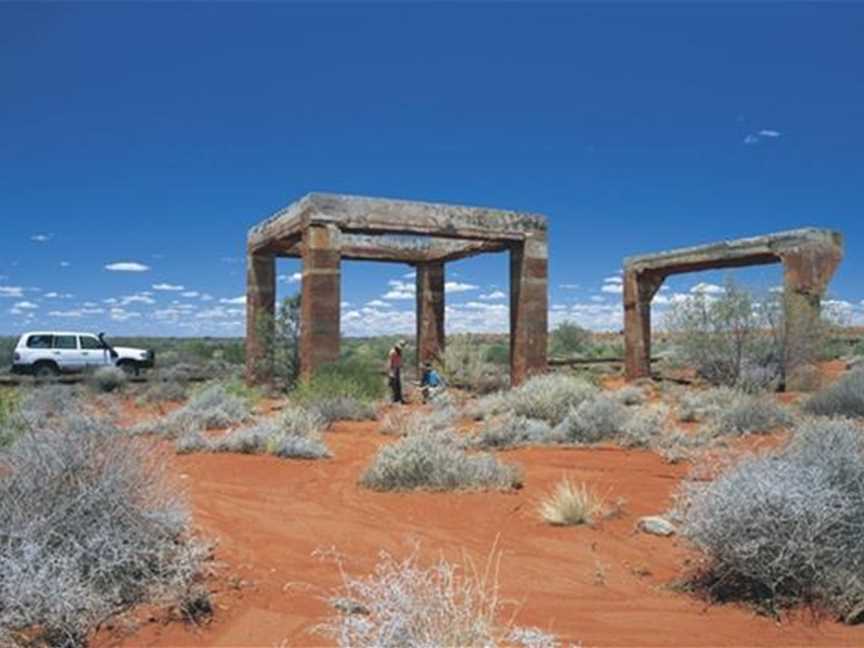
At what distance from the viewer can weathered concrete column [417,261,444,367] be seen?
80.2ft

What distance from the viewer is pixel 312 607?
446 centimetres

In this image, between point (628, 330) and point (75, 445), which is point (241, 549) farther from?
point (628, 330)

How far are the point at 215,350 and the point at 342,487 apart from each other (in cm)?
3668

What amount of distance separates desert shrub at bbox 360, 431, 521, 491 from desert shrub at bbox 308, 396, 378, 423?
5.43 metres

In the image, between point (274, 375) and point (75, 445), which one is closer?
point (75, 445)

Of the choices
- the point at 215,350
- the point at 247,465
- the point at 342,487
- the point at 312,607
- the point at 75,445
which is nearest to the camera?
the point at 312,607

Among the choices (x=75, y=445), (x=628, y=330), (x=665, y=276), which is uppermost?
(x=665, y=276)

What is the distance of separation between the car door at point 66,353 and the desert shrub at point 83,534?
23.7 metres

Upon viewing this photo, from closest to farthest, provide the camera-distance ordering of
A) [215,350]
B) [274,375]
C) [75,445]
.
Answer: [75,445]
[274,375]
[215,350]

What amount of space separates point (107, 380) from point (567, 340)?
27.5 metres

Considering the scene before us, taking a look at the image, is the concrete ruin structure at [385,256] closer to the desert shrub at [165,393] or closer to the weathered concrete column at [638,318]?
the desert shrub at [165,393]

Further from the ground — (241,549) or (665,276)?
(665,276)

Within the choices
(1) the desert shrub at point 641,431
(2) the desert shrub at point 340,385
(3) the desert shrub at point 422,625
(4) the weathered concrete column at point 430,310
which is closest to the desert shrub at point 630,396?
(1) the desert shrub at point 641,431

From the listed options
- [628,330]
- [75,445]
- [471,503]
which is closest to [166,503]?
[75,445]
